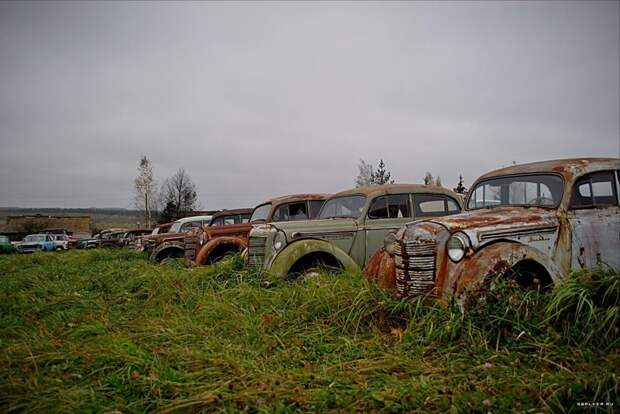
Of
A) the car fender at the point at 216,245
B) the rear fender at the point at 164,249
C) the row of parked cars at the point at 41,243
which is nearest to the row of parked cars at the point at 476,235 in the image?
the car fender at the point at 216,245

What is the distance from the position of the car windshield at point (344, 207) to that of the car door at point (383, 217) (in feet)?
0.78

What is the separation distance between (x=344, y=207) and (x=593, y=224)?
3.64 metres

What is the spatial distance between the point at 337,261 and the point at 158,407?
12.2 feet

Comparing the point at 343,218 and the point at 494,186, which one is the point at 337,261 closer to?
the point at 343,218

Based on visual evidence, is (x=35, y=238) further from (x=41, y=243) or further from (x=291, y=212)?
(x=291, y=212)

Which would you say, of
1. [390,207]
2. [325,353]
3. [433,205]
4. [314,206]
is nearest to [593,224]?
[433,205]

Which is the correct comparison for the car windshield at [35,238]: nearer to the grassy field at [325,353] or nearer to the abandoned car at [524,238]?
the grassy field at [325,353]

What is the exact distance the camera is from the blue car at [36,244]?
2428 cm

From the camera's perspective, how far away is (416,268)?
4090 millimetres

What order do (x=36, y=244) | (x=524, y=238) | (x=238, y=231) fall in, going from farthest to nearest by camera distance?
(x=36, y=244)
(x=238, y=231)
(x=524, y=238)

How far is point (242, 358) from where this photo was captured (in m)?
3.29

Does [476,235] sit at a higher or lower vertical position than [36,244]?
higher

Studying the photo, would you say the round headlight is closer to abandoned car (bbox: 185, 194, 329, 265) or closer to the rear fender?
abandoned car (bbox: 185, 194, 329, 265)

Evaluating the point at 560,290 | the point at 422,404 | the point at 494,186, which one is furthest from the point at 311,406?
the point at 494,186
